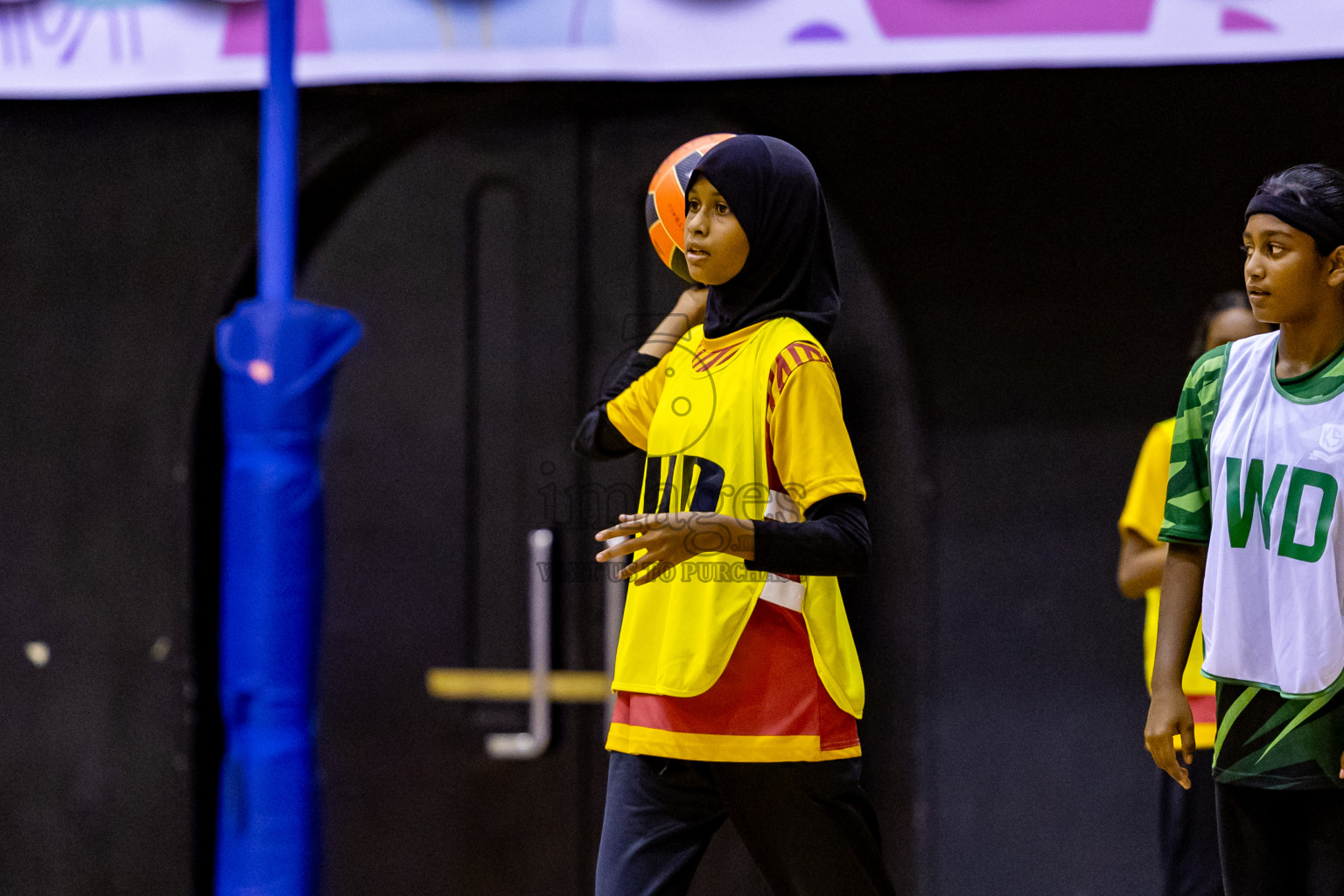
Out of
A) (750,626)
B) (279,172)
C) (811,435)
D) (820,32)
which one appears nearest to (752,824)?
(750,626)

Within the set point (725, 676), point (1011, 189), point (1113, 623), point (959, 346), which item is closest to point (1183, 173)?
point (1011, 189)

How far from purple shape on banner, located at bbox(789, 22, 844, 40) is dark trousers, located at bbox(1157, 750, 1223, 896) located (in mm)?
1873

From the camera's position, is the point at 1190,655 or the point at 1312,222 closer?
the point at 1312,222

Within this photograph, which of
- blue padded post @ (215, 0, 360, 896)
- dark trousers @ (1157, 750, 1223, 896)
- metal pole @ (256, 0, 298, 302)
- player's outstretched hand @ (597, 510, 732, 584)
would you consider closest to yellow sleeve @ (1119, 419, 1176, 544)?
dark trousers @ (1157, 750, 1223, 896)

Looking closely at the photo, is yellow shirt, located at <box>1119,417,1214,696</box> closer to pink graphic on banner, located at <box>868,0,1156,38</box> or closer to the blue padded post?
pink graphic on banner, located at <box>868,0,1156,38</box>

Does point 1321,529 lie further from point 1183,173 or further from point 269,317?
point 269,317

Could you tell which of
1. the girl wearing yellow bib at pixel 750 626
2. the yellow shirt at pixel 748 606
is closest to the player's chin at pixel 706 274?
the girl wearing yellow bib at pixel 750 626

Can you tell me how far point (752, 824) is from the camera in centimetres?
207

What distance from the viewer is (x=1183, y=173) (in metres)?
3.36

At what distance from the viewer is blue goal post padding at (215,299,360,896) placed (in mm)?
3463

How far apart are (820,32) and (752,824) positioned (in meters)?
2.07

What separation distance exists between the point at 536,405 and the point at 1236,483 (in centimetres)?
205

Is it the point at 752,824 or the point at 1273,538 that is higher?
the point at 1273,538

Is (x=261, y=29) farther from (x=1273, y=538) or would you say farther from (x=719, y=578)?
(x=1273, y=538)
